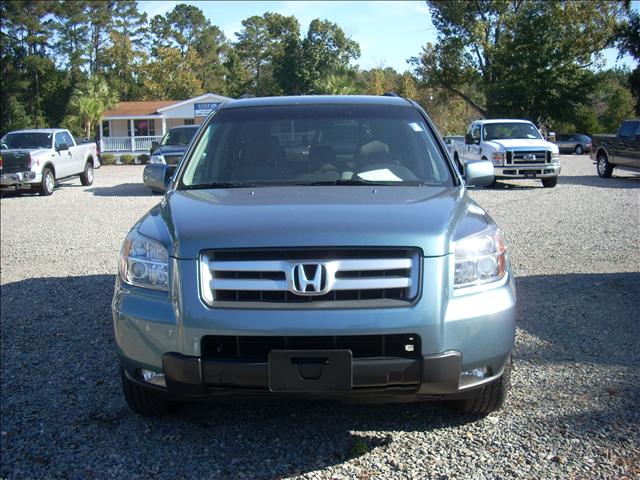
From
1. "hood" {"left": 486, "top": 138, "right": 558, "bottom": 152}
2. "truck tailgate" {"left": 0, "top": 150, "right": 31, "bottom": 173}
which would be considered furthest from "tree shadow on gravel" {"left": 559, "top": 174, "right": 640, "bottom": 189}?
"truck tailgate" {"left": 0, "top": 150, "right": 31, "bottom": 173}

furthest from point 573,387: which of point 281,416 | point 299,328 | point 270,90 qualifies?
point 270,90

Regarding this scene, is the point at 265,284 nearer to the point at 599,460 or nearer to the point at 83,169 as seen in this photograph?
the point at 599,460

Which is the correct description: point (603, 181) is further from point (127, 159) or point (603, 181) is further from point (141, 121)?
point (141, 121)

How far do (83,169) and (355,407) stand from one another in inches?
765

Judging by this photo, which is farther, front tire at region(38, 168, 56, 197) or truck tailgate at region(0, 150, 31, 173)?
front tire at region(38, 168, 56, 197)

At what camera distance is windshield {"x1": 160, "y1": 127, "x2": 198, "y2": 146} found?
18344mm

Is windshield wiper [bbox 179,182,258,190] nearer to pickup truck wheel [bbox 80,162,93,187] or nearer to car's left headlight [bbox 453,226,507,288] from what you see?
car's left headlight [bbox 453,226,507,288]

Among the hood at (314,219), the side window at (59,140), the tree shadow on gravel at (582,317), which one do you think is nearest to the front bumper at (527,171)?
the tree shadow on gravel at (582,317)

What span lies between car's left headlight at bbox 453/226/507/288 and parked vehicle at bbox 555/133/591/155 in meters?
43.0

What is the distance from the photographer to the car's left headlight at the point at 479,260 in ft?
10.7

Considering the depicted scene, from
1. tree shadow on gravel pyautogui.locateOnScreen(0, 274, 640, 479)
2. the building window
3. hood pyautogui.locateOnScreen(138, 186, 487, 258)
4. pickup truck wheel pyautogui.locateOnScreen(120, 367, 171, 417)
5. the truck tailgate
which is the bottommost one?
tree shadow on gravel pyautogui.locateOnScreen(0, 274, 640, 479)

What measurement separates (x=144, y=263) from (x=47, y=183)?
16812 mm

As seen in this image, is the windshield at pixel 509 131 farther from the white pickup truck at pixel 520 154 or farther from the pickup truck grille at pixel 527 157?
the pickup truck grille at pixel 527 157

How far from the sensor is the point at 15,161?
18125 mm
